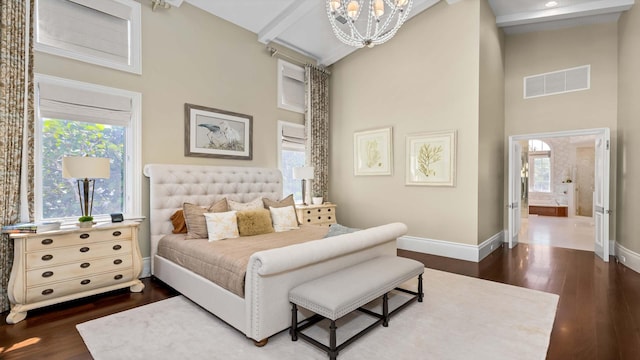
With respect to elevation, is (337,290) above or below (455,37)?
below

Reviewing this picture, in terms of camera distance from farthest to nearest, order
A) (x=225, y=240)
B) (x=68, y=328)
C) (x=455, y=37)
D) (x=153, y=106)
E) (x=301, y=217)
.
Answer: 1. (x=301, y=217)
2. (x=455, y=37)
3. (x=153, y=106)
4. (x=225, y=240)
5. (x=68, y=328)

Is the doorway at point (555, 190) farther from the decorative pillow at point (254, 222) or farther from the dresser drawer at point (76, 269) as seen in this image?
the dresser drawer at point (76, 269)

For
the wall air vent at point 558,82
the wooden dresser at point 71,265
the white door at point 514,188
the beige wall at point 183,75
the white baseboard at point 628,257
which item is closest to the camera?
the wooden dresser at point 71,265

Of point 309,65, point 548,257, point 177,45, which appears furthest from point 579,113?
point 177,45

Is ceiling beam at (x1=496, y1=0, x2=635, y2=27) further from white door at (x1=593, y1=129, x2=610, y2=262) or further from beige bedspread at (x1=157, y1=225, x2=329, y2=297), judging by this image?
beige bedspread at (x1=157, y1=225, x2=329, y2=297)

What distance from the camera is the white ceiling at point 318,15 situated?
4.56 meters

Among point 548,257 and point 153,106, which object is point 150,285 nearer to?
point 153,106

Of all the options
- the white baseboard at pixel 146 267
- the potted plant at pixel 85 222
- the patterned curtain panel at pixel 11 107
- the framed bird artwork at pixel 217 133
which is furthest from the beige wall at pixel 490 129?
the patterned curtain panel at pixel 11 107

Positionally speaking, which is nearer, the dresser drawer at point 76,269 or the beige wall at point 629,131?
the dresser drawer at point 76,269

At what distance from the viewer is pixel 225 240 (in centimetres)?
346

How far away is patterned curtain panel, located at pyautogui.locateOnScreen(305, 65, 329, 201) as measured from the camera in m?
6.09

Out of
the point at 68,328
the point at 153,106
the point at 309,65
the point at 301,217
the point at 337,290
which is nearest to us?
the point at 337,290

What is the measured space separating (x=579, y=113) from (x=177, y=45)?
21.8ft

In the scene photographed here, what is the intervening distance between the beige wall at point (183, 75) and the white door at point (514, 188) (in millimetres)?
4491
